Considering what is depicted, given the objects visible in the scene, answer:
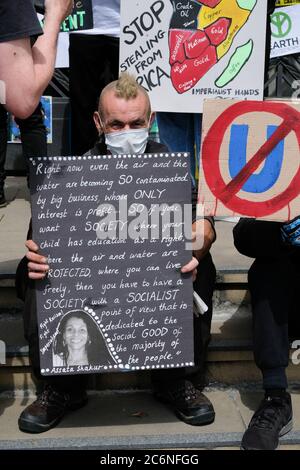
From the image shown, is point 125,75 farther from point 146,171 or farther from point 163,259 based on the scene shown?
point 163,259

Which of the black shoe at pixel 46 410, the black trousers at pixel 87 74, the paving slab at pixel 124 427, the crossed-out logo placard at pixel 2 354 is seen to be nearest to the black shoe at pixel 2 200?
the black trousers at pixel 87 74

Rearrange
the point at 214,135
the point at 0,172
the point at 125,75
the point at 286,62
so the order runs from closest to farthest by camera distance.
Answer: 1. the point at 214,135
2. the point at 125,75
3. the point at 0,172
4. the point at 286,62

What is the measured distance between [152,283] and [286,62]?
18.3 feet

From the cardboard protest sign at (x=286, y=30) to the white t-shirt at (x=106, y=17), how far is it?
2265 millimetres

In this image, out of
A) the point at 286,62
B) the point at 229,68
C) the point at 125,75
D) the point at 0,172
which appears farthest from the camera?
the point at 286,62

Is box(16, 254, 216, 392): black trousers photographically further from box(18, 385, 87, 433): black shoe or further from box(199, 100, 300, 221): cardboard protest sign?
box(199, 100, 300, 221): cardboard protest sign

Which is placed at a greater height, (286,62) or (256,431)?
(286,62)

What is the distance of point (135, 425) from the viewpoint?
2.81 meters

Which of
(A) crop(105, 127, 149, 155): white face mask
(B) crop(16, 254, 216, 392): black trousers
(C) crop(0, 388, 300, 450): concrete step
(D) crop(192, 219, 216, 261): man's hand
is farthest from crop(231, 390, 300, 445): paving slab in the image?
(A) crop(105, 127, 149, 155): white face mask

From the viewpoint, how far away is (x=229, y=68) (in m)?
4.18

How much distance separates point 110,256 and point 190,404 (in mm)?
686

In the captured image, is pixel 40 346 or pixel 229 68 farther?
pixel 229 68

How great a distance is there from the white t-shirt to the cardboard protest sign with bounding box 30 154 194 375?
2359 millimetres
